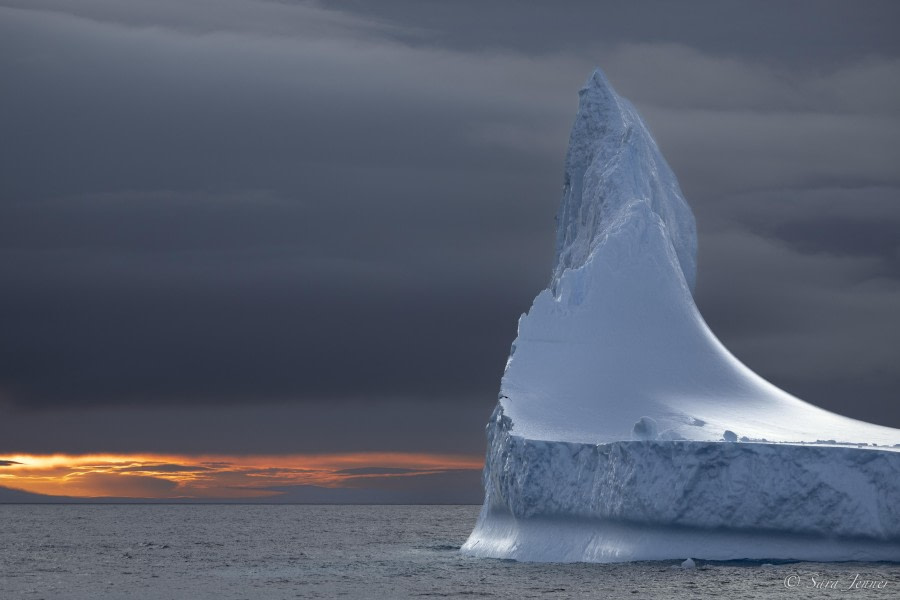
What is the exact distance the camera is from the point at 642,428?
28.8 m

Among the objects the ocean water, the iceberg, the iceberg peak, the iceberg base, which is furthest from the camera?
the iceberg peak

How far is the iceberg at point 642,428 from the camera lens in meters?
27.3

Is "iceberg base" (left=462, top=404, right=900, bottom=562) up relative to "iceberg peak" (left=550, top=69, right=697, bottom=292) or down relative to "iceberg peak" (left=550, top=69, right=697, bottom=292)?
down

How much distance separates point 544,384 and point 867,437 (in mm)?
8338

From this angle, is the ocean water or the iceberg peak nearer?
the ocean water

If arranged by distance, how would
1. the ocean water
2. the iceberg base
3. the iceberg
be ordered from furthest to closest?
the iceberg, the iceberg base, the ocean water

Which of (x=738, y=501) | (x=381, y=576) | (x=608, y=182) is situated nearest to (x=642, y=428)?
(x=738, y=501)

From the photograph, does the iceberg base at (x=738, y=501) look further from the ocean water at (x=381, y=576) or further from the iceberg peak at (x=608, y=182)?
the iceberg peak at (x=608, y=182)

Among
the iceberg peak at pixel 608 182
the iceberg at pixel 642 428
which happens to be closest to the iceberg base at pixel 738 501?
the iceberg at pixel 642 428

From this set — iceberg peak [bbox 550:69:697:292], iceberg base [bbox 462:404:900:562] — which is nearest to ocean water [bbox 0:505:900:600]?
iceberg base [bbox 462:404:900:562]

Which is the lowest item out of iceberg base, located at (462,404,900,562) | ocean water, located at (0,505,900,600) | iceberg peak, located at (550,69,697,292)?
ocean water, located at (0,505,900,600)

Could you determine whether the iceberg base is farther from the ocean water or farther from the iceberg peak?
the iceberg peak

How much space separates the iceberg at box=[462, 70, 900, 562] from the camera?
2727cm

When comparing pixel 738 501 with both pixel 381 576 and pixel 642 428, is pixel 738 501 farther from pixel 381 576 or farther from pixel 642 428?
pixel 381 576
